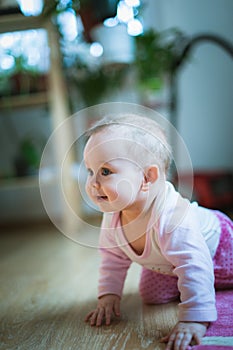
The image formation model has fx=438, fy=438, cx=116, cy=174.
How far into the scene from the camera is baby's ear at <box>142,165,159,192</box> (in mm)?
693

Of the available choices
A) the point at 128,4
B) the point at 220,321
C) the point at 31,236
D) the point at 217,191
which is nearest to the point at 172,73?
the point at 128,4

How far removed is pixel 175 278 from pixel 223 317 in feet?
0.51

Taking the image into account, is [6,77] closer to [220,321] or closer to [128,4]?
[128,4]

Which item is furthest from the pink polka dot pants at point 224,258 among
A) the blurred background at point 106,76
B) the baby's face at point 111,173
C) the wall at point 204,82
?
the wall at point 204,82

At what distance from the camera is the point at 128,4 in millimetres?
1896

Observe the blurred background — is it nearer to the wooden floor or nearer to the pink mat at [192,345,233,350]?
the wooden floor

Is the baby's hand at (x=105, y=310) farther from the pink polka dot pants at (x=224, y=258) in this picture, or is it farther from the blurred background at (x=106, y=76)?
the blurred background at (x=106, y=76)

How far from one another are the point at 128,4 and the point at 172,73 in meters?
0.35

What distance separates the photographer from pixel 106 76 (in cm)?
203

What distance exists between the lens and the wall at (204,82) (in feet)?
7.25

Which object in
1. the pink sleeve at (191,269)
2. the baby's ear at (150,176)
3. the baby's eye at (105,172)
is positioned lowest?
the pink sleeve at (191,269)

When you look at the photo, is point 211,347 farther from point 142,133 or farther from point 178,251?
point 142,133

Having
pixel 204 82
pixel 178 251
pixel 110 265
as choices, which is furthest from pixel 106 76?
pixel 178 251

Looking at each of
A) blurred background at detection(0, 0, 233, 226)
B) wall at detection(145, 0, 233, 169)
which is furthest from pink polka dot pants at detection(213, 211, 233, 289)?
wall at detection(145, 0, 233, 169)
